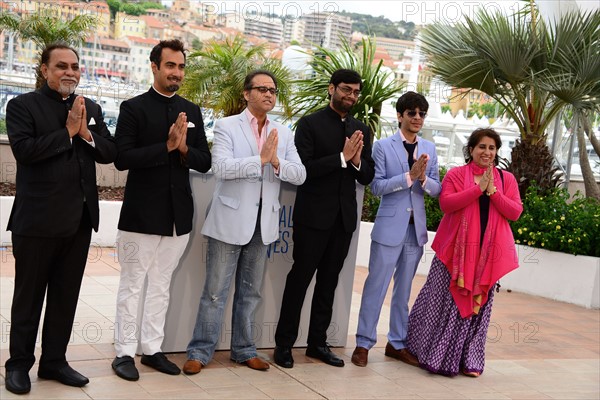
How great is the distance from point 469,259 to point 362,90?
203 inches

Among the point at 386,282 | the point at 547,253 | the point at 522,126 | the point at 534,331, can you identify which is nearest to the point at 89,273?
the point at 386,282

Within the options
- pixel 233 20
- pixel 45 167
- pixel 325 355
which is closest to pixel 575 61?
pixel 325 355

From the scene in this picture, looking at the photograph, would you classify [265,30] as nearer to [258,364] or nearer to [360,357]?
[360,357]

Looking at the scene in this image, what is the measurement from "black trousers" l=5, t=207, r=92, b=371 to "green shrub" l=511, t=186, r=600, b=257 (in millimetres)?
5924

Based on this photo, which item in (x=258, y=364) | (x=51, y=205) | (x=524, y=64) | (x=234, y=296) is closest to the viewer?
(x=51, y=205)

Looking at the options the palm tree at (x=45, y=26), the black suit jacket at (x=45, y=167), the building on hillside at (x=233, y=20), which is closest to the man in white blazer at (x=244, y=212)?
the black suit jacket at (x=45, y=167)

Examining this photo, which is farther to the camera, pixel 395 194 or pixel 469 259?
pixel 395 194

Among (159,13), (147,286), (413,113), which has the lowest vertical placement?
(147,286)

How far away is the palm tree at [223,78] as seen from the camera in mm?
10695

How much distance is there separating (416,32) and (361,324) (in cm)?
570

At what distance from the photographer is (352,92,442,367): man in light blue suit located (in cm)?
599

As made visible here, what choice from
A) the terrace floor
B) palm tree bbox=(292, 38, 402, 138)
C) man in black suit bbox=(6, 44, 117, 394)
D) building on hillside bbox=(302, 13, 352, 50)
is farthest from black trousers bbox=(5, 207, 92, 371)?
palm tree bbox=(292, 38, 402, 138)

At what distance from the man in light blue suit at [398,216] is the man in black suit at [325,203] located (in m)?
0.19

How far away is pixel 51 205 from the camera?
4.64 meters
